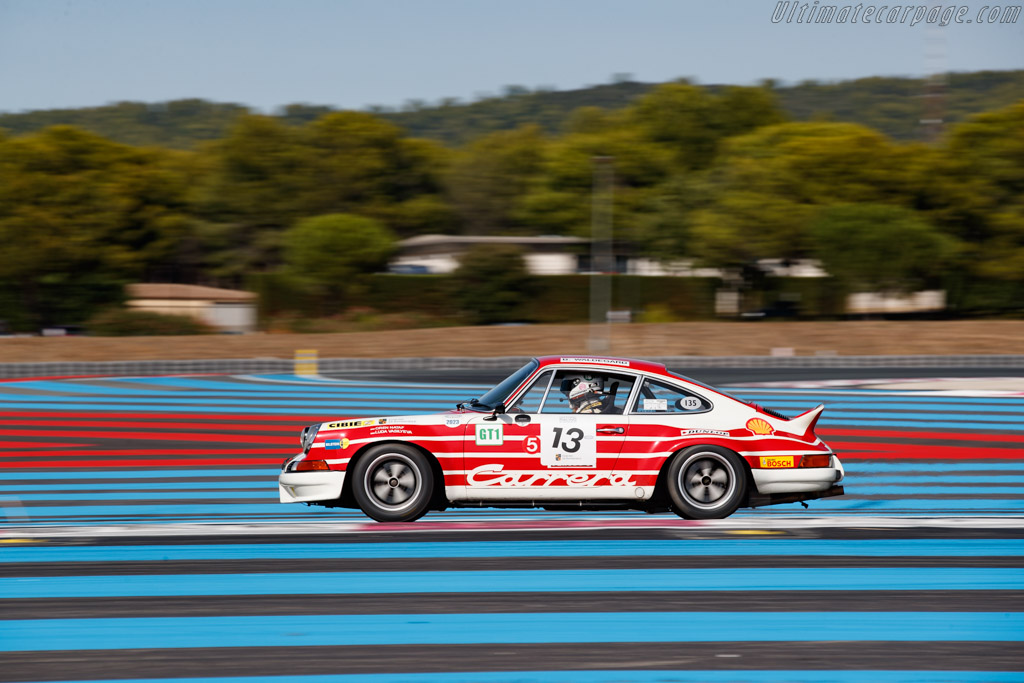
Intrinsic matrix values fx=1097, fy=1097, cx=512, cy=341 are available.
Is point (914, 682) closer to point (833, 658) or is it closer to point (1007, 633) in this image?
point (833, 658)

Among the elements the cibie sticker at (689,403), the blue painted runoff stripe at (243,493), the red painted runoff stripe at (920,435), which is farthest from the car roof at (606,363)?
the red painted runoff stripe at (920,435)

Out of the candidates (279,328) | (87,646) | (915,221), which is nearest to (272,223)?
(279,328)

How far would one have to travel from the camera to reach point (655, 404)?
836cm

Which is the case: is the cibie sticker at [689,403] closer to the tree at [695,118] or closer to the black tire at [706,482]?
the black tire at [706,482]

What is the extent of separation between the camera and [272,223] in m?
67.6

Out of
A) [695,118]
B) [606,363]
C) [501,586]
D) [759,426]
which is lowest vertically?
[501,586]

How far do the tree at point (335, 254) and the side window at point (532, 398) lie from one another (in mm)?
43608

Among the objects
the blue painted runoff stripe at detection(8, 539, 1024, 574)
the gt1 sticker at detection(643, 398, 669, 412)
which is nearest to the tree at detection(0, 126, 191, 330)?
the blue painted runoff stripe at detection(8, 539, 1024, 574)

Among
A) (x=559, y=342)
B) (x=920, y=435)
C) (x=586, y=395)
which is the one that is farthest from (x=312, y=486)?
(x=559, y=342)

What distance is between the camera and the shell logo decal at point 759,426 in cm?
821

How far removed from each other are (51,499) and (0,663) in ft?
16.3

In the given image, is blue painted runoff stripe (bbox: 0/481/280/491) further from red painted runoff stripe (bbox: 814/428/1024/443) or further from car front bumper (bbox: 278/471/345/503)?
red painted runoff stripe (bbox: 814/428/1024/443)

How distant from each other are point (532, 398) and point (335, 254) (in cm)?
4513

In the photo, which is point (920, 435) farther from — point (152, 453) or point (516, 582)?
point (152, 453)
